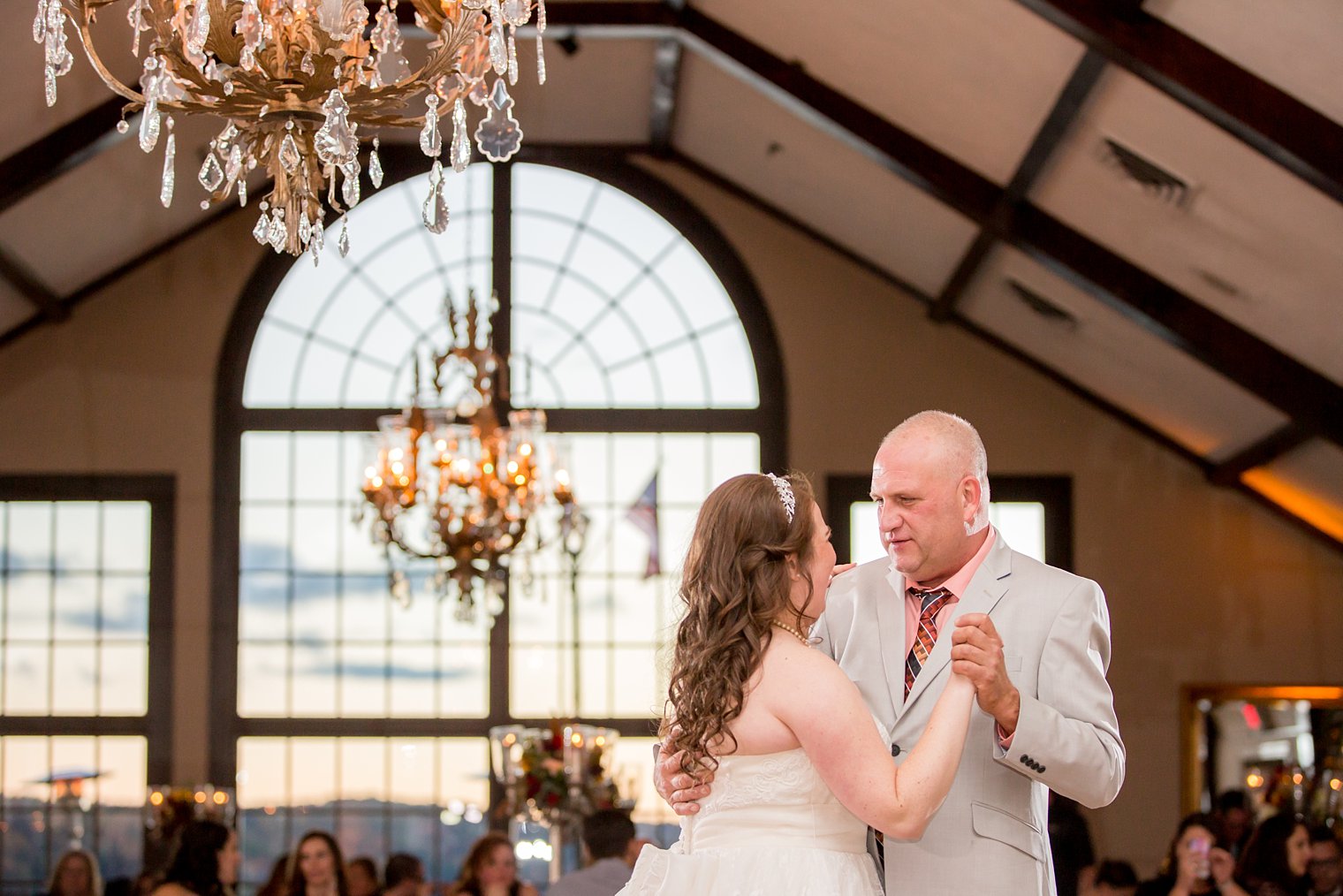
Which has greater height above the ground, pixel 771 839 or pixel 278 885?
pixel 771 839

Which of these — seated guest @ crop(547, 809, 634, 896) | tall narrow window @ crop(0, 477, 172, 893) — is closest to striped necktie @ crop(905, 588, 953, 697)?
seated guest @ crop(547, 809, 634, 896)

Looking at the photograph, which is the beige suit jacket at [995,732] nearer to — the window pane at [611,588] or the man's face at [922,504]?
the man's face at [922,504]

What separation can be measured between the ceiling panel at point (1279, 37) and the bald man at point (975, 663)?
3253 millimetres

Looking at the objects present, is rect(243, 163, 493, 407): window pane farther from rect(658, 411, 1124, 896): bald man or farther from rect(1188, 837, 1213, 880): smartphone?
rect(658, 411, 1124, 896): bald man

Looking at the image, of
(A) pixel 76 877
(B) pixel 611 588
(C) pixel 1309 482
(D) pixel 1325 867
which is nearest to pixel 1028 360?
(C) pixel 1309 482

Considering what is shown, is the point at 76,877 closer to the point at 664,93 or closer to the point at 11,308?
the point at 11,308

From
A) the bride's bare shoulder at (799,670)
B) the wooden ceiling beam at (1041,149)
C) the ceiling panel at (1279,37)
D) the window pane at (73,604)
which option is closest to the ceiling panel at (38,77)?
the window pane at (73,604)

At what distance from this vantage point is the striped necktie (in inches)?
102

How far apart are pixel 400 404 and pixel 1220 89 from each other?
19.0ft

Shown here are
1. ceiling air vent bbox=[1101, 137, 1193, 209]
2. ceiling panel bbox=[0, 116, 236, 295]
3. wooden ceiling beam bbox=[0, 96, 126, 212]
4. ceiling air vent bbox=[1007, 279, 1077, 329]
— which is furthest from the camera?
ceiling air vent bbox=[1007, 279, 1077, 329]

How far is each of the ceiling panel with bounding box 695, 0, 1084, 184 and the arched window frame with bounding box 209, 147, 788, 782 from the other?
242 cm

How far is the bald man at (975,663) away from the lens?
90.0 inches

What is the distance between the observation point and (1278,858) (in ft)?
19.2

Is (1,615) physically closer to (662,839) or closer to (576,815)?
(662,839)
